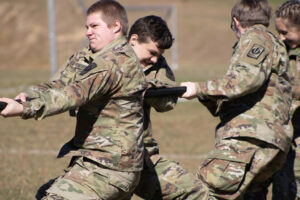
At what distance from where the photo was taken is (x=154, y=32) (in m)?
5.02

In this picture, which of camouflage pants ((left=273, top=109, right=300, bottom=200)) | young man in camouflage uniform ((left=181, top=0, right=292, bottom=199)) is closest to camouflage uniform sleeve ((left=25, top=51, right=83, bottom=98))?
young man in camouflage uniform ((left=181, top=0, right=292, bottom=199))

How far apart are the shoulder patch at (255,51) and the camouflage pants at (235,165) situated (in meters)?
0.66

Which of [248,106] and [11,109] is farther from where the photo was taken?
[248,106]

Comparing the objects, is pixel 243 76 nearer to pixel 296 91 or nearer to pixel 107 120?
pixel 107 120

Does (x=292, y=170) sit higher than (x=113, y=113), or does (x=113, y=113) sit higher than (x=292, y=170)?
(x=113, y=113)

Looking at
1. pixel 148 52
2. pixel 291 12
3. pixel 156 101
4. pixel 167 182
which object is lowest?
pixel 167 182

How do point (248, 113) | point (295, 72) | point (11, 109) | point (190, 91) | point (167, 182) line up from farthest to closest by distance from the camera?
point (295, 72) → point (167, 182) → point (248, 113) → point (190, 91) → point (11, 109)

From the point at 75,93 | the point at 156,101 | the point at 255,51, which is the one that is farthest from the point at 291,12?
the point at 75,93

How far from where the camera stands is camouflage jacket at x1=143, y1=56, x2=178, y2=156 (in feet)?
16.1

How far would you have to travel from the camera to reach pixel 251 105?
488 cm

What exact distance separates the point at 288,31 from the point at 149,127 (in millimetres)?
1687

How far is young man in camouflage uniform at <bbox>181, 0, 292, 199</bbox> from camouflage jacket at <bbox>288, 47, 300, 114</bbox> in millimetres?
854

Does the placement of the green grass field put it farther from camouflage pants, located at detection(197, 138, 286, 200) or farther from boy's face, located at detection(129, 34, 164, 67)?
camouflage pants, located at detection(197, 138, 286, 200)

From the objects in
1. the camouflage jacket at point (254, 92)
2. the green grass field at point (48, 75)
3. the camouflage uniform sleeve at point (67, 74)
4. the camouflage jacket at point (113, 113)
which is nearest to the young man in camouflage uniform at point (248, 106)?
the camouflage jacket at point (254, 92)
